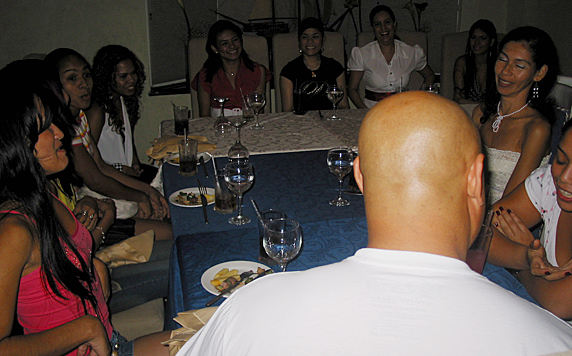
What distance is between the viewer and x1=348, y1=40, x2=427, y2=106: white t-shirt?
3.92 meters

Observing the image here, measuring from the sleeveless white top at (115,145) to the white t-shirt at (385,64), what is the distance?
197cm

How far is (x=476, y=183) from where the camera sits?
2.42 feet

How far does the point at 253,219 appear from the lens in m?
1.57

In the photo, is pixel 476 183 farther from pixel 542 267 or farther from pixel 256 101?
pixel 256 101

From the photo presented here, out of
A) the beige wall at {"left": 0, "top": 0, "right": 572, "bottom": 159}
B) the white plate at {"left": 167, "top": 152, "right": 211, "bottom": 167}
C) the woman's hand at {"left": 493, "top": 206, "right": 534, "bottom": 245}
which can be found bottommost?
the woman's hand at {"left": 493, "top": 206, "right": 534, "bottom": 245}

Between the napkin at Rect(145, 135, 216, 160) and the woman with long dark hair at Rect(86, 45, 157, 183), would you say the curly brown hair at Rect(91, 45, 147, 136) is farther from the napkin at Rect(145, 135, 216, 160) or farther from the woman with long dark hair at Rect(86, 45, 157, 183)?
the napkin at Rect(145, 135, 216, 160)

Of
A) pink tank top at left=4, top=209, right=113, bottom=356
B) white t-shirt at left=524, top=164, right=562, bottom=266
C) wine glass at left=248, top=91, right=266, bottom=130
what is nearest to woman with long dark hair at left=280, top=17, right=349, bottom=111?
wine glass at left=248, top=91, right=266, bottom=130

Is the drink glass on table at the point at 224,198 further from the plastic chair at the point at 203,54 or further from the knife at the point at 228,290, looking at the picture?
the plastic chair at the point at 203,54

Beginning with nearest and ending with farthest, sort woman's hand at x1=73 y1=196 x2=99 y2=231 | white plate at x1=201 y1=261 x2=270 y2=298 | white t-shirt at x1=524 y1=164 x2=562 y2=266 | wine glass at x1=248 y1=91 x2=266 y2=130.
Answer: white plate at x1=201 y1=261 x2=270 y2=298 → white t-shirt at x1=524 y1=164 x2=562 y2=266 → woman's hand at x1=73 y1=196 x2=99 y2=231 → wine glass at x1=248 y1=91 x2=266 y2=130

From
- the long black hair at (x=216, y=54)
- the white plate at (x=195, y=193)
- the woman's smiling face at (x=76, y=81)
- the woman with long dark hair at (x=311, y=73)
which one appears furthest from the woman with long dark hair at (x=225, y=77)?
the white plate at (x=195, y=193)

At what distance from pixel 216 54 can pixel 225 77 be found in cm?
18

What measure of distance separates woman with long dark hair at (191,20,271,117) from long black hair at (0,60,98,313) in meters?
2.14

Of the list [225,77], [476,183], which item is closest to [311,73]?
[225,77]

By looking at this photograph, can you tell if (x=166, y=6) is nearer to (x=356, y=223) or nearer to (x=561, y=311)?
(x=356, y=223)
